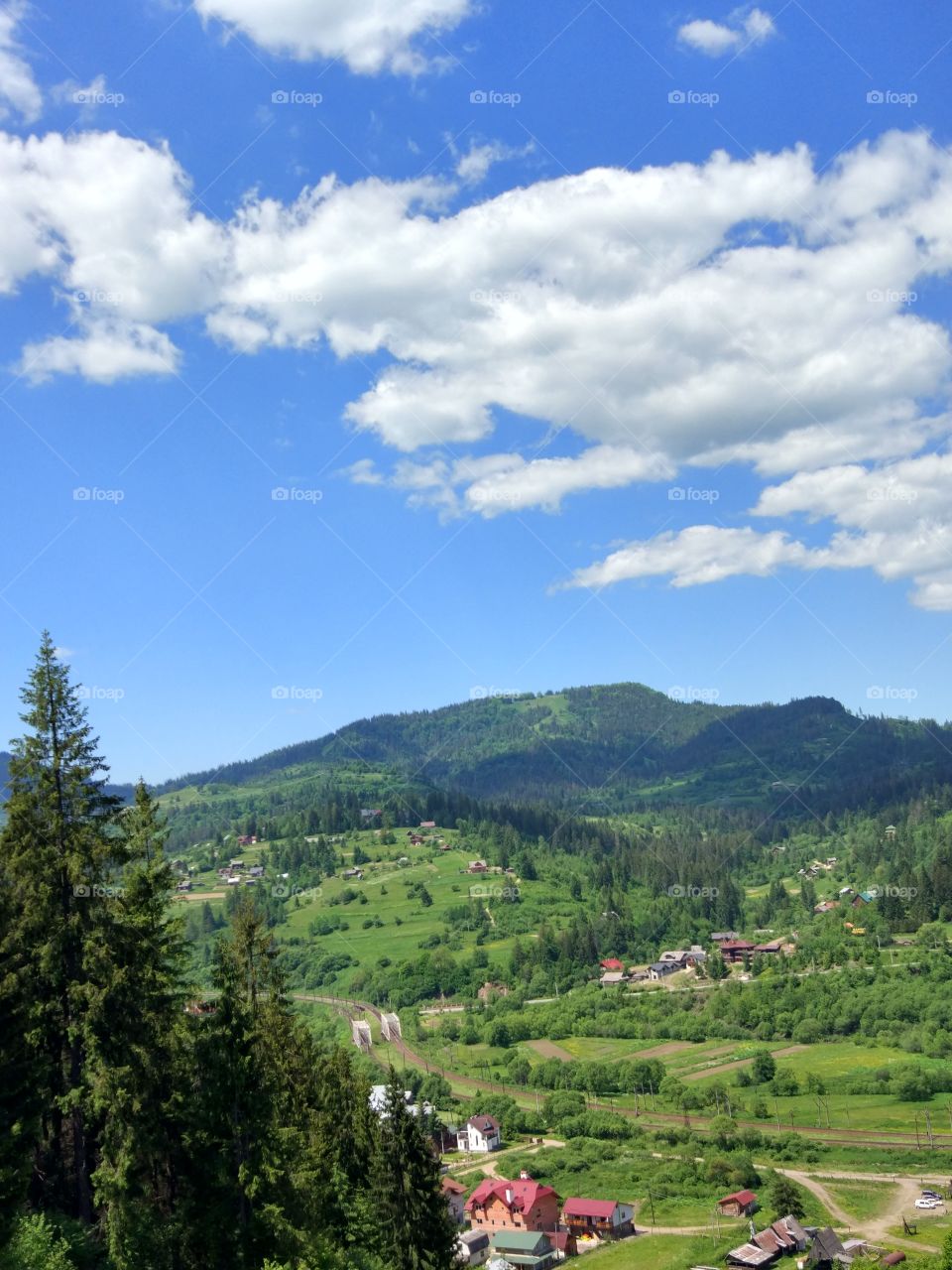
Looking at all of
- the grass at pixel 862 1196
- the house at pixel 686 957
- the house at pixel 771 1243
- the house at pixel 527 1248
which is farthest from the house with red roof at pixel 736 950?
the house at pixel 771 1243

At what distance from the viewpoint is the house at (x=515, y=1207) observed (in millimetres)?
65625

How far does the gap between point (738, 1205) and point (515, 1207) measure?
15.5 m

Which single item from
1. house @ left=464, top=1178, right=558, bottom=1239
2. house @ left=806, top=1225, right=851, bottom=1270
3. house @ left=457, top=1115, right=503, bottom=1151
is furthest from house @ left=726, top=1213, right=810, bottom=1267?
house @ left=457, top=1115, right=503, bottom=1151

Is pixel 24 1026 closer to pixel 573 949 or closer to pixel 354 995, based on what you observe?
pixel 354 995

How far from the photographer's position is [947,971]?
12200 cm

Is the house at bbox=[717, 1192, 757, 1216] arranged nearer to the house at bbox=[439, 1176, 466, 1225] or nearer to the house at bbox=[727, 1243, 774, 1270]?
the house at bbox=[727, 1243, 774, 1270]

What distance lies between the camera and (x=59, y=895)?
21.8m

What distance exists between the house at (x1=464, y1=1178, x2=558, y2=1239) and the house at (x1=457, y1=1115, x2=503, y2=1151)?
666 inches

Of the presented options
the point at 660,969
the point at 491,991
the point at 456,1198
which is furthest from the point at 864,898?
the point at 456,1198

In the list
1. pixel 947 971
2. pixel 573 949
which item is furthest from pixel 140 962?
pixel 573 949

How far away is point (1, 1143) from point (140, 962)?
502 cm

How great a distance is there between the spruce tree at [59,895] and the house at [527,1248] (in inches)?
1894

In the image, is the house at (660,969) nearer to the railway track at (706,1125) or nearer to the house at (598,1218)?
the railway track at (706,1125)

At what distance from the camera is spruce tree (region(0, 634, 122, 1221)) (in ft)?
70.3
